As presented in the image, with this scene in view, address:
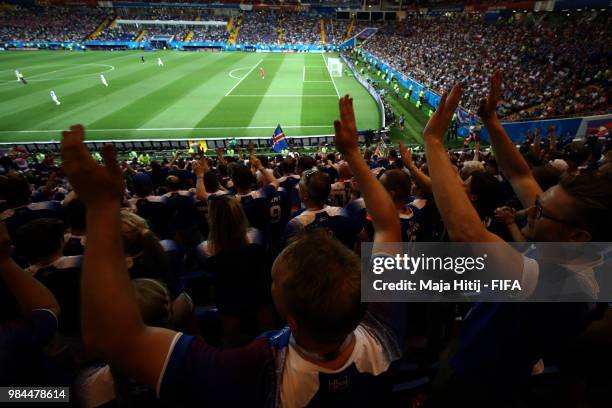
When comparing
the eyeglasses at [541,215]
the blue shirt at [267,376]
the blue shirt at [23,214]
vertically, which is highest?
the eyeglasses at [541,215]

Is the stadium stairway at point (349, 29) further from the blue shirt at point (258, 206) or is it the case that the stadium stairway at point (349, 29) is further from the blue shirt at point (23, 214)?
the blue shirt at point (23, 214)

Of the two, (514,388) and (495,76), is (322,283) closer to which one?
(514,388)

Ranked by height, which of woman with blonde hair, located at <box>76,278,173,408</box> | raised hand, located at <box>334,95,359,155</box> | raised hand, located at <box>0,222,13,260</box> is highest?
raised hand, located at <box>334,95,359,155</box>

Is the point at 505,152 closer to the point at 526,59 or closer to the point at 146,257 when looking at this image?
the point at 146,257

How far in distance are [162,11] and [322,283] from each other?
87.2 m

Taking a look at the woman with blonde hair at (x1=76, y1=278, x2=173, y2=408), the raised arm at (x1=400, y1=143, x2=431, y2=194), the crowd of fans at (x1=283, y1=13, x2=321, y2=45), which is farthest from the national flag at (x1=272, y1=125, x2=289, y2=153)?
the crowd of fans at (x1=283, y1=13, x2=321, y2=45)

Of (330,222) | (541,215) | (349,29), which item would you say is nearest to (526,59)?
(330,222)

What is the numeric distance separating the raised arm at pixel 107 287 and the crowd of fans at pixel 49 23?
78870mm

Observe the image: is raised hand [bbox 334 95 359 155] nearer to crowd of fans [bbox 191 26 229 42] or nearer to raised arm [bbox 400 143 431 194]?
raised arm [bbox 400 143 431 194]

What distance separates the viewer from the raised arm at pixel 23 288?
2145mm

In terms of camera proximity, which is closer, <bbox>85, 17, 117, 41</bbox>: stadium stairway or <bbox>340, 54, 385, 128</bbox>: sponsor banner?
<bbox>340, 54, 385, 128</bbox>: sponsor banner

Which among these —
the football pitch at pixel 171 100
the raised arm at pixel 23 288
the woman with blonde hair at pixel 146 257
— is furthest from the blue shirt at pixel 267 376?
the football pitch at pixel 171 100

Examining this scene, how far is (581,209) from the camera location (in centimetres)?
185

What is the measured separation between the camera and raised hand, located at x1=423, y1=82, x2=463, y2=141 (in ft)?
7.22
